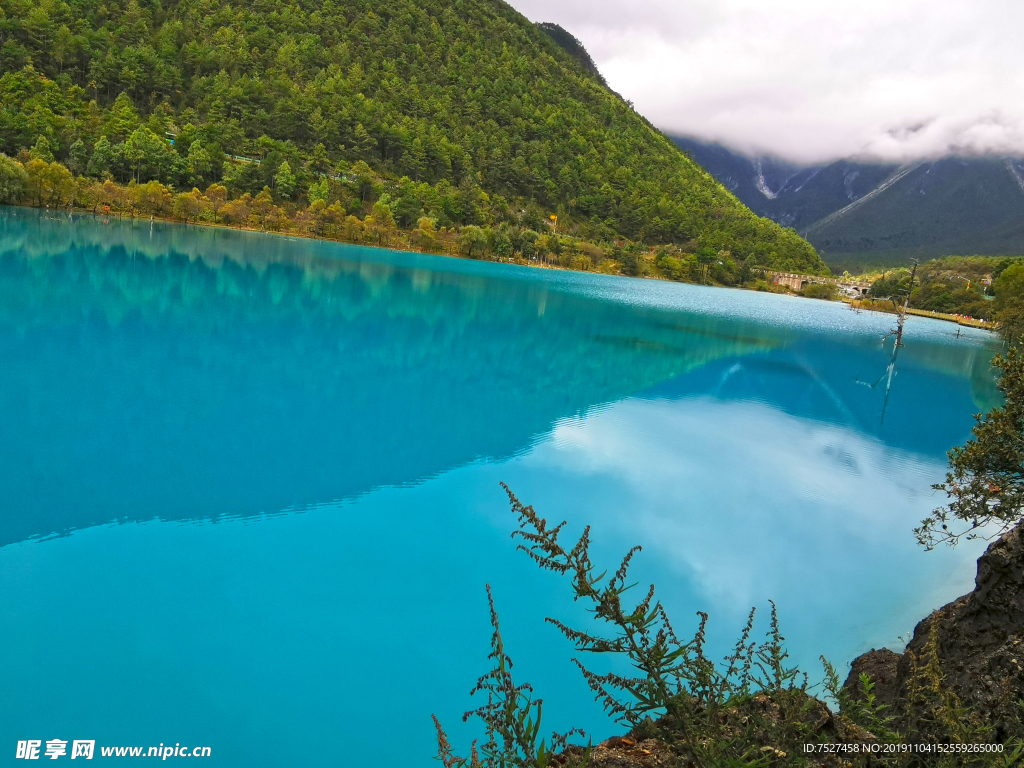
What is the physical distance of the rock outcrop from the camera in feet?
8.42

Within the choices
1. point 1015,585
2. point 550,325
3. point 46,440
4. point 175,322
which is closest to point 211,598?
point 46,440

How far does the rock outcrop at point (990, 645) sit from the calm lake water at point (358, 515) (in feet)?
8.65

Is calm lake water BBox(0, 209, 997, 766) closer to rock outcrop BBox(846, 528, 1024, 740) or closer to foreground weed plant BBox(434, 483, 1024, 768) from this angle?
foreground weed plant BBox(434, 483, 1024, 768)

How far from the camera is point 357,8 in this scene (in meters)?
124

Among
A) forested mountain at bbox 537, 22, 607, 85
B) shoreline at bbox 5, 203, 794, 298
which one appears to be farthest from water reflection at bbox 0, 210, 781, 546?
forested mountain at bbox 537, 22, 607, 85

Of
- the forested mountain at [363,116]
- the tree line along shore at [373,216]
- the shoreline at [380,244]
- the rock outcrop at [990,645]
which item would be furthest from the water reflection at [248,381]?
the forested mountain at [363,116]

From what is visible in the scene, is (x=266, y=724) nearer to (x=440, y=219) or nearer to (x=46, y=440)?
(x=46, y=440)

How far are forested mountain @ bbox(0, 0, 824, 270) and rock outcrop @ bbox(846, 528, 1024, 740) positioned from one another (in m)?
81.5

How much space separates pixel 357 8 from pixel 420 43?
13931 millimetres
